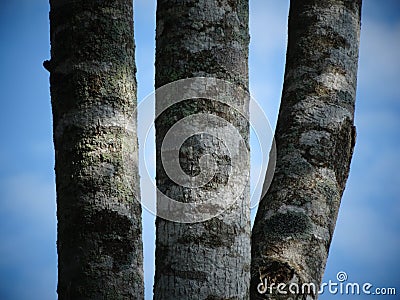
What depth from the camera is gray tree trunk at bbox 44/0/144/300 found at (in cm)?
275

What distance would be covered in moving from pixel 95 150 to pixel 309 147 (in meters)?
1.05

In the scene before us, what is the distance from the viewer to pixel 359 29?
140 inches

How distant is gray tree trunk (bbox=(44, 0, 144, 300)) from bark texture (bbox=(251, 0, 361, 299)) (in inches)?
24.9

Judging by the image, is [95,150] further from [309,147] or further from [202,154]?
[309,147]

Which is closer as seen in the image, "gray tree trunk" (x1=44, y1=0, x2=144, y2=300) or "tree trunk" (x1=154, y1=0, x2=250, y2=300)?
"tree trunk" (x1=154, y1=0, x2=250, y2=300)

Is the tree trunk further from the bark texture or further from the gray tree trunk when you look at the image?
the bark texture

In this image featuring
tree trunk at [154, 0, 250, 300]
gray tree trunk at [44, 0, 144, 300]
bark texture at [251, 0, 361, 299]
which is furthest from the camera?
bark texture at [251, 0, 361, 299]

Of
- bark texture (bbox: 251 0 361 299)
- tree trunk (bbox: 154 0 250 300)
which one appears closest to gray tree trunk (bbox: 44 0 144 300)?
tree trunk (bbox: 154 0 250 300)

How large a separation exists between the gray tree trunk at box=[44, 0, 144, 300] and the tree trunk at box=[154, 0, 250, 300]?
1.15 ft

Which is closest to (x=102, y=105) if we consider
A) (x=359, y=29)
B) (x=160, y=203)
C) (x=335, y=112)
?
(x=160, y=203)

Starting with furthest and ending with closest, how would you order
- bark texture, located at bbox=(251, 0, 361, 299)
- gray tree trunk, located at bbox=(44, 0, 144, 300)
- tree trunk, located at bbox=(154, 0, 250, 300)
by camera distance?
bark texture, located at bbox=(251, 0, 361, 299) → gray tree trunk, located at bbox=(44, 0, 144, 300) → tree trunk, located at bbox=(154, 0, 250, 300)

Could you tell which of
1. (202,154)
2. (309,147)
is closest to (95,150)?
(202,154)

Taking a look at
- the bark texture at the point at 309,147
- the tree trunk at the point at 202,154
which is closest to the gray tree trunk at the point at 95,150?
the tree trunk at the point at 202,154

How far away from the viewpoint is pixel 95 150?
2.84 m
